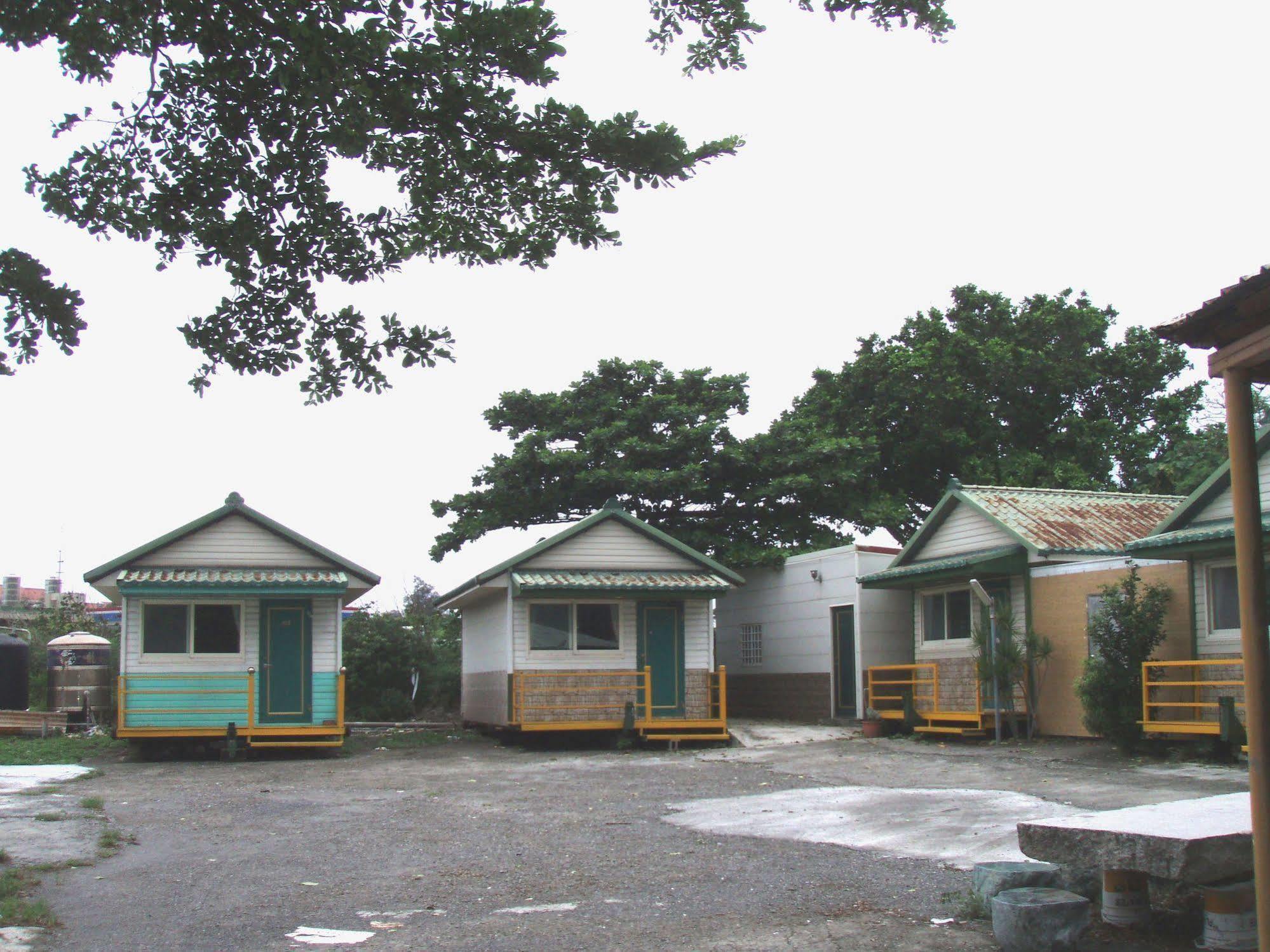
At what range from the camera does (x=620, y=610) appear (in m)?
21.9

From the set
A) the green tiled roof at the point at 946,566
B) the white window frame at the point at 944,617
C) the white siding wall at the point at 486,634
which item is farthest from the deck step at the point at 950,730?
the white siding wall at the point at 486,634

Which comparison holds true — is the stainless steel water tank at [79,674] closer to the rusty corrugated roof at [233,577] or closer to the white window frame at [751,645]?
the rusty corrugated roof at [233,577]

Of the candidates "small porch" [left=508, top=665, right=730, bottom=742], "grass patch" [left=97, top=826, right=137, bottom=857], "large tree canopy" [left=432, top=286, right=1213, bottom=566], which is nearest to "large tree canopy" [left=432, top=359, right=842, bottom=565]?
"large tree canopy" [left=432, top=286, right=1213, bottom=566]

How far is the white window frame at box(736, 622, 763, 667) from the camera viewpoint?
26719 millimetres

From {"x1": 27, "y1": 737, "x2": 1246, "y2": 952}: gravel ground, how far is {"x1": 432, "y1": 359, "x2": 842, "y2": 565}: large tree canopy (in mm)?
13676

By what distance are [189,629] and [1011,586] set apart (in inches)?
515

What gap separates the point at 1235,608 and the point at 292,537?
14.0 meters

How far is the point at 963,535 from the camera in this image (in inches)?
832

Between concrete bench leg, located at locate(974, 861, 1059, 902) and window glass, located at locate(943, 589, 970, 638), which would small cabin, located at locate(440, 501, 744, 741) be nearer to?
window glass, located at locate(943, 589, 970, 638)

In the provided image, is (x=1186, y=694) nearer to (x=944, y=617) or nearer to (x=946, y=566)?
(x=946, y=566)

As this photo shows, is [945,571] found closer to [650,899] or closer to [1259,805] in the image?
[650,899]

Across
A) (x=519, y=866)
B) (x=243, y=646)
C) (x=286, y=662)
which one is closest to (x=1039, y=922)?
(x=519, y=866)

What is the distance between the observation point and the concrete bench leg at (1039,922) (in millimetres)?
6266

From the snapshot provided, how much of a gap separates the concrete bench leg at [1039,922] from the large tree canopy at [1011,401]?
27.1m
